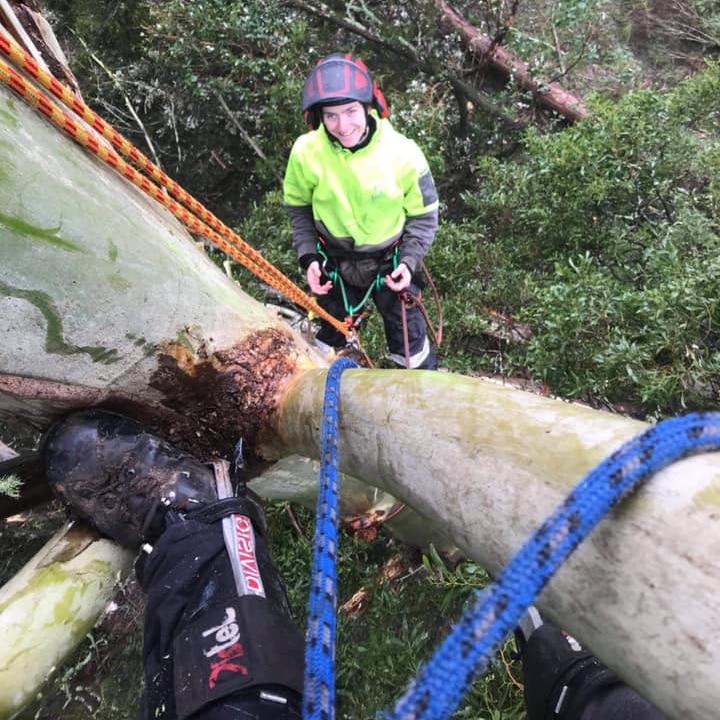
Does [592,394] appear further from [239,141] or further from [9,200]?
[239,141]

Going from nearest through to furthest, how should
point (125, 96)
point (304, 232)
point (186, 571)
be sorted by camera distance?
point (186, 571) < point (304, 232) < point (125, 96)

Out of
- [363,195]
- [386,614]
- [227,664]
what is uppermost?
[363,195]

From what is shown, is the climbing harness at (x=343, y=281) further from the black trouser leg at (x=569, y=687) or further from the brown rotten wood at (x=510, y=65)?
the brown rotten wood at (x=510, y=65)

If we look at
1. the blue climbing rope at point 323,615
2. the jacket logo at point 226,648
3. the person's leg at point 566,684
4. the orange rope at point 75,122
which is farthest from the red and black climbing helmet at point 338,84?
the person's leg at point 566,684

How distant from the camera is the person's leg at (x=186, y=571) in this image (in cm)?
130

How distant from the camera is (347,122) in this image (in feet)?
8.78

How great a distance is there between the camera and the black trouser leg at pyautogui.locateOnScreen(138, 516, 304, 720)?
1279 millimetres

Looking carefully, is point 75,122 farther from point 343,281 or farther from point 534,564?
point 343,281

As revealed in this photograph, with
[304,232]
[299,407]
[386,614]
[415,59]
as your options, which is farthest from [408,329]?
[415,59]

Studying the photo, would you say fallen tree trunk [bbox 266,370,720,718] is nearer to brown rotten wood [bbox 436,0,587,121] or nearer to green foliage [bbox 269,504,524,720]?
green foliage [bbox 269,504,524,720]

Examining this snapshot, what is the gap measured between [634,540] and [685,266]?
2.63 metres

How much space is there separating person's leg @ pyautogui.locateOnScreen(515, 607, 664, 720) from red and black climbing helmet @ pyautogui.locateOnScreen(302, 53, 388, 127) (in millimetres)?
2298

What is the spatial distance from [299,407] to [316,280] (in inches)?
61.4

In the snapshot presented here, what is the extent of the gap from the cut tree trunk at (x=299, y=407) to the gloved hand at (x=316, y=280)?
3.49 feet
